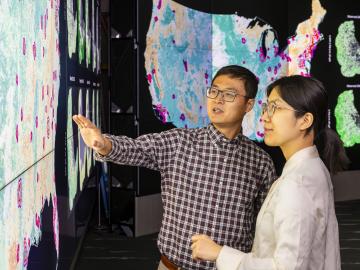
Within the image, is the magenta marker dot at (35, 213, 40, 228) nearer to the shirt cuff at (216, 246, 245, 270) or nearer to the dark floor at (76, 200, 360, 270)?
the shirt cuff at (216, 246, 245, 270)

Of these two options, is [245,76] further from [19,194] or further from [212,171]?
[19,194]

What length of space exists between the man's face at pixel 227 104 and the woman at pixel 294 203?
0.65 m

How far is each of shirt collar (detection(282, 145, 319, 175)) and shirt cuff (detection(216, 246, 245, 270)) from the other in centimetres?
24

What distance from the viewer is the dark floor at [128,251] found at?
5516mm

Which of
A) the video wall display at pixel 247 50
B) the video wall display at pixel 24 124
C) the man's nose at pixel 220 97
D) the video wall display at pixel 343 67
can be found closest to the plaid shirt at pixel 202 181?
the man's nose at pixel 220 97

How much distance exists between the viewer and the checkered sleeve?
2344mm

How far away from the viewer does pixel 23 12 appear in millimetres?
2156

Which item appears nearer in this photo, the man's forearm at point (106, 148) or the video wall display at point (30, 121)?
the video wall display at point (30, 121)

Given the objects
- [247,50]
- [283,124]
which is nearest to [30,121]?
[283,124]

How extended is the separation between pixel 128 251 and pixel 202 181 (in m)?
3.79

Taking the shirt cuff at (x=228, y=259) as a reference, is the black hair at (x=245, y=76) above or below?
above

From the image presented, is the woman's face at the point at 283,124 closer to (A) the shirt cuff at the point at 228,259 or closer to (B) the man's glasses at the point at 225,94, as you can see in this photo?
(A) the shirt cuff at the point at 228,259

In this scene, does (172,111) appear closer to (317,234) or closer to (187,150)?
(187,150)

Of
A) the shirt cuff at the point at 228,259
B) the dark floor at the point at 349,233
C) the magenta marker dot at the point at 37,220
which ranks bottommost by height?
the dark floor at the point at 349,233
